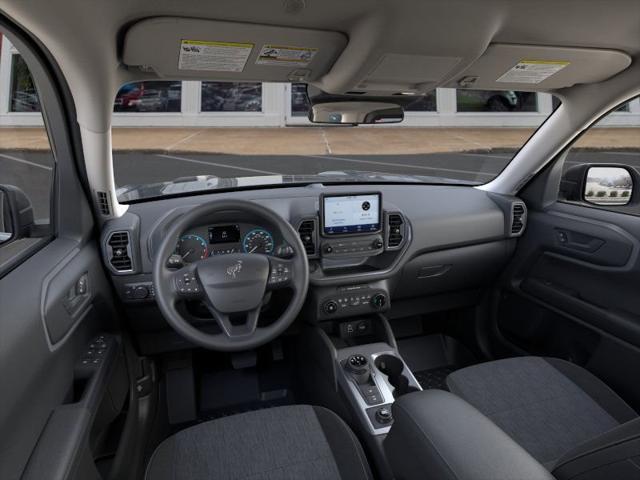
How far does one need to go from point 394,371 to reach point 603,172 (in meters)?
1.58

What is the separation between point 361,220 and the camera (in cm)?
234

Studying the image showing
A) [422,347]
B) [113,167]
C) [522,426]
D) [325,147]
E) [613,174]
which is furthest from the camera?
[325,147]

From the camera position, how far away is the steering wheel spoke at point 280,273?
1819 millimetres

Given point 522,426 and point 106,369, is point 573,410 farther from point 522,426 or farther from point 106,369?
point 106,369

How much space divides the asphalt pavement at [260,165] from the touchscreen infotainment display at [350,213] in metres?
0.70

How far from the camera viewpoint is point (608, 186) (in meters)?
2.43

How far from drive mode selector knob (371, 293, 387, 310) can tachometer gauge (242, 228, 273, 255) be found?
0.73 meters

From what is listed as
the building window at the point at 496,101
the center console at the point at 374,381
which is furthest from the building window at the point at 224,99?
the center console at the point at 374,381

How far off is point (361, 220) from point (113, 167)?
120cm

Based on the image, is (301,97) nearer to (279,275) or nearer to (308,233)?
(308,233)

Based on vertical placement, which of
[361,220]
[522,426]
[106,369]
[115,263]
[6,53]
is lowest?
[522,426]

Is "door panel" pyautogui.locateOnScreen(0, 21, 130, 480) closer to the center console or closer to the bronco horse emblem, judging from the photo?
the bronco horse emblem

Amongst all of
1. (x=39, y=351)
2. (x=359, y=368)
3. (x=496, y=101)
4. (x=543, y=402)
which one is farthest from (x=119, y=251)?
(x=496, y=101)

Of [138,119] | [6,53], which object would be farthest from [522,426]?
[138,119]
